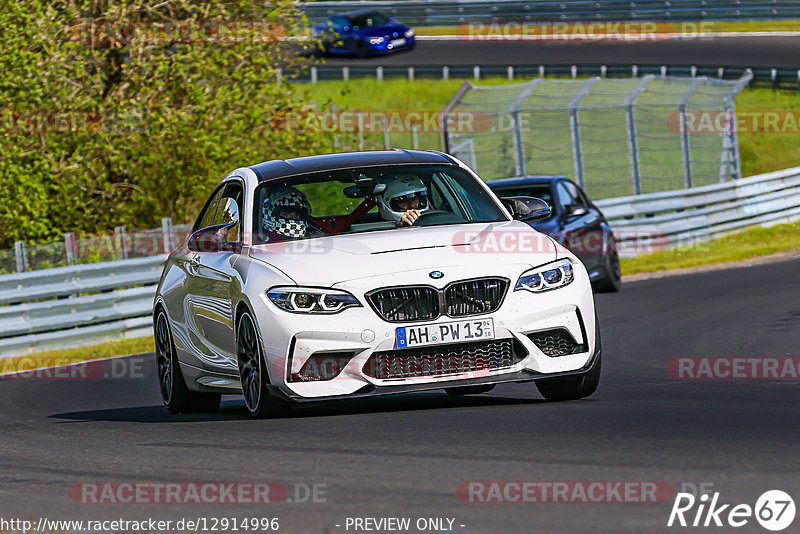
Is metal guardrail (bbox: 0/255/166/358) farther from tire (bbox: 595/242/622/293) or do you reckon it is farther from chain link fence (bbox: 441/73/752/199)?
chain link fence (bbox: 441/73/752/199)

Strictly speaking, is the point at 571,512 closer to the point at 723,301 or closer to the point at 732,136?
the point at 723,301

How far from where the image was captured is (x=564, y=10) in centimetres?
5209

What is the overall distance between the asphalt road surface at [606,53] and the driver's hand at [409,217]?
34.8 m

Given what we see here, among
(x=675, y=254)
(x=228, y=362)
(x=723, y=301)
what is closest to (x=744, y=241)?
(x=675, y=254)

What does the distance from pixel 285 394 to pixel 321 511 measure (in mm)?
2625

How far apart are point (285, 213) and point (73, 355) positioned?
29.8ft

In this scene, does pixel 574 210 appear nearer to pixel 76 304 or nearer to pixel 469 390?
pixel 76 304

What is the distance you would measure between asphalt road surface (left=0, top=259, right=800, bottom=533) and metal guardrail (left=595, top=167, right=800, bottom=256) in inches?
556

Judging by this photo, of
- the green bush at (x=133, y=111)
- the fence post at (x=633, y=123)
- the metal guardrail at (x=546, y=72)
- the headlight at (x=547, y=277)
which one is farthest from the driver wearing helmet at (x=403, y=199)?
the metal guardrail at (x=546, y=72)

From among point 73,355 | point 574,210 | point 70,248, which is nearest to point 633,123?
point 574,210

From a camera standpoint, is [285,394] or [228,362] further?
[228,362]

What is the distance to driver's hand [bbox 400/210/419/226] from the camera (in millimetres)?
9445

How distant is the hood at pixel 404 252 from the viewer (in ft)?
27.6

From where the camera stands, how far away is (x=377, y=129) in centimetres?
3922
